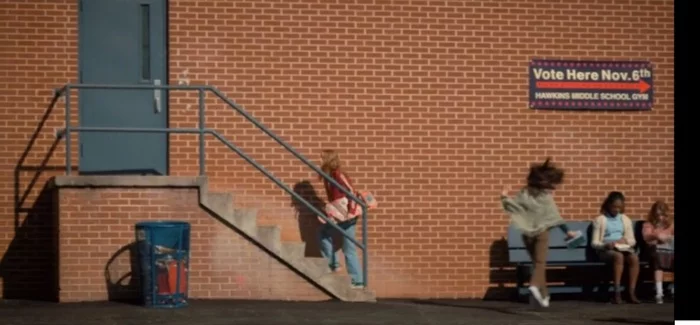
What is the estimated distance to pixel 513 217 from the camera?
45.3ft

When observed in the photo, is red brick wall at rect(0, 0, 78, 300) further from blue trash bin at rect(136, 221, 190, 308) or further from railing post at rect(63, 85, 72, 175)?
blue trash bin at rect(136, 221, 190, 308)

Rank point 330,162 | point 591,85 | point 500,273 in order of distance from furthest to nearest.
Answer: point 591,85
point 500,273
point 330,162

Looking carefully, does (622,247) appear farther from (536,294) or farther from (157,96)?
(157,96)

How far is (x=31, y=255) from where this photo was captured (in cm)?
1539

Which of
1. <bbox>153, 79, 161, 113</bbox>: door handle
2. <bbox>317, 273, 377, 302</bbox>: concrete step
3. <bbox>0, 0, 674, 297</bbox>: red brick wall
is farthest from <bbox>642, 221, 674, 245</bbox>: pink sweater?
<bbox>153, 79, 161, 113</bbox>: door handle

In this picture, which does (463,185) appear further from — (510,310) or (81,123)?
(81,123)

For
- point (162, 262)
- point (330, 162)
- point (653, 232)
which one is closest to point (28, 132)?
point (162, 262)

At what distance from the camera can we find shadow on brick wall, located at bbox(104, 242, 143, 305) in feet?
47.9

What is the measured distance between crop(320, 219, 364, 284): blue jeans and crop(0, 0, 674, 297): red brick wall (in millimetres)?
379

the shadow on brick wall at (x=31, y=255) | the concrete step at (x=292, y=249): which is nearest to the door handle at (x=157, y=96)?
the shadow on brick wall at (x=31, y=255)

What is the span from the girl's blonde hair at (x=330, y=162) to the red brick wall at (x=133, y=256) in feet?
4.12

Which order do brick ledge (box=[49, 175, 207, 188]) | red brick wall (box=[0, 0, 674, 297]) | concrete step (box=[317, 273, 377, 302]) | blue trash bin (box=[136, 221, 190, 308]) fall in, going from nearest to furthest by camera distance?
1. blue trash bin (box=[136, 221, 190, 308])
2. brick ledge (box=[49, 175, 207, 188])
3. concrete step (box=[317, 273, 377, 302])
4. red brick wall (box=[0, 0, 674, 297])

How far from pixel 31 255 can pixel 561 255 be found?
6.06 metres

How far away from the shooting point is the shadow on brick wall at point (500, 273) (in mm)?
16141
